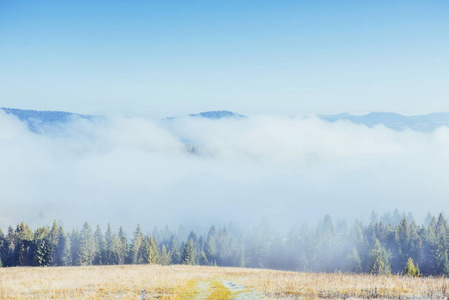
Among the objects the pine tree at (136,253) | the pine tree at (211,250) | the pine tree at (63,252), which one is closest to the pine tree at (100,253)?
the pine tree at (63,252)

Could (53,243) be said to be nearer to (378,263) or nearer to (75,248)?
(75,248)

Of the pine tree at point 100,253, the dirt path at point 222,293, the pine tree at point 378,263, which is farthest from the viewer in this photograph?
the pine tree at point 100,253

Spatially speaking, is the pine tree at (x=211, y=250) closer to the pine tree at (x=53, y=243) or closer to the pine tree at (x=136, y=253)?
the pine tree at (x=136, y=253)

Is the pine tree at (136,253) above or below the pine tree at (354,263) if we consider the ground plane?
above

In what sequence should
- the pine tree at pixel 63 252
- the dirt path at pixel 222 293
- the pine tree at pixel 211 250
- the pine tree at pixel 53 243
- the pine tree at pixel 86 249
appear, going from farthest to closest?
the pine tree at pixel 211 250, the pine tree at pixel 63 252, the pine tree at pixel 86 249, the pine tree at pixel 53 243, the dirt path at pixel 222 293

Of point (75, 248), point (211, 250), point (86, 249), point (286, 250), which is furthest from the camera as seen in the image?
point (211, 250)

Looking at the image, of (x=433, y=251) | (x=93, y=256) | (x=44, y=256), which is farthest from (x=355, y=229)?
(x=44, y=256)

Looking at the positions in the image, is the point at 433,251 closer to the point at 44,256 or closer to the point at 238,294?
the point at 238,294

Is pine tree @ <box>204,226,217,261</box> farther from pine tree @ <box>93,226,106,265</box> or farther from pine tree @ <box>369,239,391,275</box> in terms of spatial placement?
pine tree @ <box>369,239,391,275</box>

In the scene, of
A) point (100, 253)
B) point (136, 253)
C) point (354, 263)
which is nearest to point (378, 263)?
point (354, 263)

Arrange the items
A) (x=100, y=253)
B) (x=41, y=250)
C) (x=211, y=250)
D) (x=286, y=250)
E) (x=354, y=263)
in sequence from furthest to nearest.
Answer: (x=211, y=250)
(x=286, y=250)
(x=100, y=253)
(x=354, y=263)
(x=41, y=250)

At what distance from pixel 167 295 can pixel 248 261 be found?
12604cm

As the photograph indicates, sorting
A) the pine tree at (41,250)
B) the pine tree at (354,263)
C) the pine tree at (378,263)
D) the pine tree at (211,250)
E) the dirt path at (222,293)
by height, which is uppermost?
the dirt path at (222,293)

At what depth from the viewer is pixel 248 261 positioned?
457 ft
